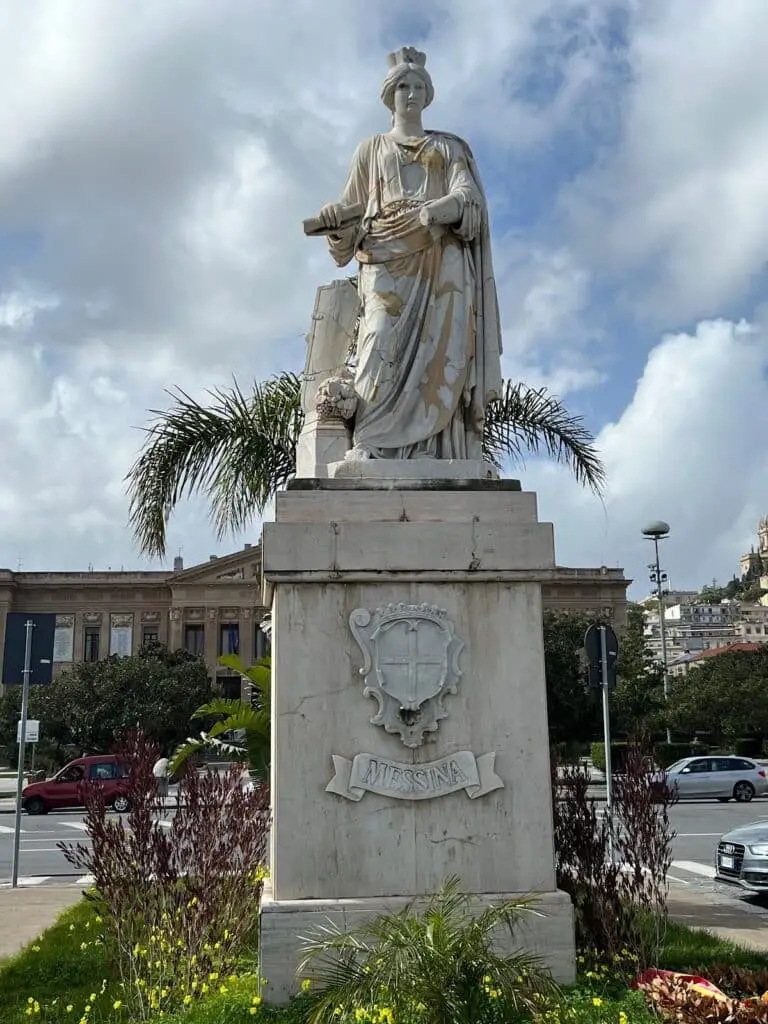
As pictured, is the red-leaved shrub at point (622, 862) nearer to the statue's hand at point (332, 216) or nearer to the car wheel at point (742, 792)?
the statue's hand at point (332, 216)

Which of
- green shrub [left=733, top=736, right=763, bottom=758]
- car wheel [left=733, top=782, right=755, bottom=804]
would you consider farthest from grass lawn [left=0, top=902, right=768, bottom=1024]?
green shrub [left=733, top=736, right=763, bottom=758]

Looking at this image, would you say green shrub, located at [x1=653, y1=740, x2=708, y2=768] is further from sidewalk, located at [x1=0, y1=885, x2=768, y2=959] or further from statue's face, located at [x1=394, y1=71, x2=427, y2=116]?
statue's face, located at [x1=394, y1=71, x2=427, y2=116]

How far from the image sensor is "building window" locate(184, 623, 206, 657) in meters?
79.2

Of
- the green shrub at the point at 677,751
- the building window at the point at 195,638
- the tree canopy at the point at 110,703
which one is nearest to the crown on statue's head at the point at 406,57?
the green shrub at the point at 677,751

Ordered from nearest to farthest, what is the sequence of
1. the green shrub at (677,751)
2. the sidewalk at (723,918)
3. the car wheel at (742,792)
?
1. the sidewalk at (723,918)
2. the car wheel at (742,792)
3. the green shrub at (677,751)

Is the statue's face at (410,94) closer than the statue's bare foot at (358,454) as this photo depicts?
No

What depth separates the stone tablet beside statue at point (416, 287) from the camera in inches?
246

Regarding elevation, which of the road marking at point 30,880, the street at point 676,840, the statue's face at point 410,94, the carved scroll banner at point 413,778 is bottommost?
the street at point 676,840

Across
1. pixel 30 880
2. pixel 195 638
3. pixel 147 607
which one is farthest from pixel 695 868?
pixel 147 607

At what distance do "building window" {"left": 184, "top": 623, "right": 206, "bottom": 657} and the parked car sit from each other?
7011cm

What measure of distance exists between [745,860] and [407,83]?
885 cm

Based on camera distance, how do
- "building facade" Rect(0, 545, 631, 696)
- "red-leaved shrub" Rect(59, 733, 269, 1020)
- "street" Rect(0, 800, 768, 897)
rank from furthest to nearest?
"building facade" Rect(0, 545, 631, 696)
"street" Rect(0, 800, 768, 897)
"red-leaved shrub" Rect(59, 733, 269, 1020)

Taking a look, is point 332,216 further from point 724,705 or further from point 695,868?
point 724,705

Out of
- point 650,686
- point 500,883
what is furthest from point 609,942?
point 650,686
